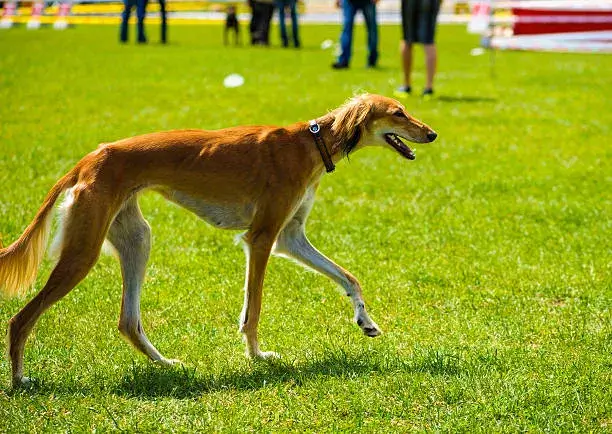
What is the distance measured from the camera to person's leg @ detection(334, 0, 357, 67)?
65.6 ft

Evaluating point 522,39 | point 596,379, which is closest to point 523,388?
point 596,379

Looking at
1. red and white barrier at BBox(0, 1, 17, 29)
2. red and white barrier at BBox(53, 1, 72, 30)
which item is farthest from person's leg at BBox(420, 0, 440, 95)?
red and white barrier at BBox(0, 1, 17, 29)

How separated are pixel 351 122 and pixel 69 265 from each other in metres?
1.73

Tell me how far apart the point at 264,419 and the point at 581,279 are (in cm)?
322

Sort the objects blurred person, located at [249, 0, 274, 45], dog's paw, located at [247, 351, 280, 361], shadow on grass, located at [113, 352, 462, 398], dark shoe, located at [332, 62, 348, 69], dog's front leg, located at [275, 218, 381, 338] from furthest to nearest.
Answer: blurred person, located at [249, 0, 274, 45] → dark shoe, located at [332, 62, 348, 69] → dog's front leg, located at [275, 218, 381, 338] → dog's paw, located at [247, 351, 280, 361] → shadow on grass, located at [113, 352, 462, 398]

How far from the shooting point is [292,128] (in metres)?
5.47

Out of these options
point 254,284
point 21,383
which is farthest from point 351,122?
point 21,383

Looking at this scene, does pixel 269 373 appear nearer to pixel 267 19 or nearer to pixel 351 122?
pixel 351 122

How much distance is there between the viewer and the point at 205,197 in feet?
17.2

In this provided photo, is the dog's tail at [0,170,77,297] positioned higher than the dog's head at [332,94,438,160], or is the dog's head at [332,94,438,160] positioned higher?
the dog's head at [332,94,438,160]

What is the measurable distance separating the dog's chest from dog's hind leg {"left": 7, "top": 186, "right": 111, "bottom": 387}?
24.9 inches

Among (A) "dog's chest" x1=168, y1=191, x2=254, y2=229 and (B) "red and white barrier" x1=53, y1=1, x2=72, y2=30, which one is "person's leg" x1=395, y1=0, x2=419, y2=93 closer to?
(A) "dog's chest" x1=168, y1=191, x2=254, y2=229

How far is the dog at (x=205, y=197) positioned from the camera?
4.71 meters

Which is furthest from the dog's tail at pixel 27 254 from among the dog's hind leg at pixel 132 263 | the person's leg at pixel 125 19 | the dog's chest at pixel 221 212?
the person's leg at pixel 125 19
